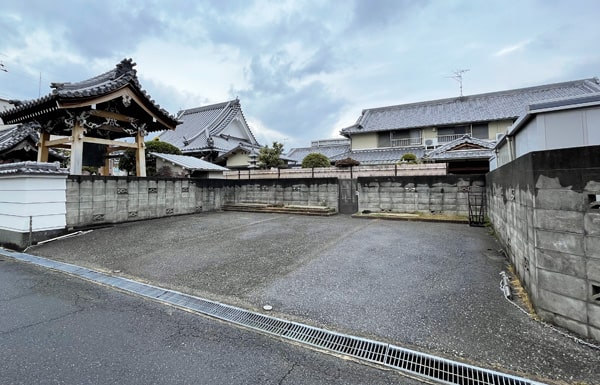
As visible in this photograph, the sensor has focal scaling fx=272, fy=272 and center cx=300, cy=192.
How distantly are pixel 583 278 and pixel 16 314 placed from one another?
5.36 m

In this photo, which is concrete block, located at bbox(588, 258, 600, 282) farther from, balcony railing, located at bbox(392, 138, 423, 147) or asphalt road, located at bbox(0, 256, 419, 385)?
balcony railing, located at bbox(392, 138, 423, 147)

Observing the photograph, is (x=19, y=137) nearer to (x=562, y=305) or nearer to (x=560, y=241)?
(x=560, y=241)

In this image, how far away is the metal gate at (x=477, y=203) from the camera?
7.87 metres

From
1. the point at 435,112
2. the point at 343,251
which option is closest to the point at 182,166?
the point at 343,251

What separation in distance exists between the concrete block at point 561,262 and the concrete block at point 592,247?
0.20ft

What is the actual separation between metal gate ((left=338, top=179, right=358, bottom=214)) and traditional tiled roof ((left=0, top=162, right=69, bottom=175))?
847 centimetres

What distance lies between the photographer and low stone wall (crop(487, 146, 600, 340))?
7.23 ft

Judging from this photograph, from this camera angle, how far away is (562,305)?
2.35 meters

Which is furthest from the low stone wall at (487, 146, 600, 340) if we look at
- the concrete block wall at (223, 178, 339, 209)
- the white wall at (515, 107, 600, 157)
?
the concrete block wall at (223, 178, 339, 209)

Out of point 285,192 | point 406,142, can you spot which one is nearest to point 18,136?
point 285,192

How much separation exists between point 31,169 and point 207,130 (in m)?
15.8

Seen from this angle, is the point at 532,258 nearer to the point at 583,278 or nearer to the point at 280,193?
the point at 583,278

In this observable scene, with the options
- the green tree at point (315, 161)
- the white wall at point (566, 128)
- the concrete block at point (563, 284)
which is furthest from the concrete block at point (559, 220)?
the green tree at point (315, 161)

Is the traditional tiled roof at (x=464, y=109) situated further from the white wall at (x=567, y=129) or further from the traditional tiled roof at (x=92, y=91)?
the white wall at (x=567, y=129)
